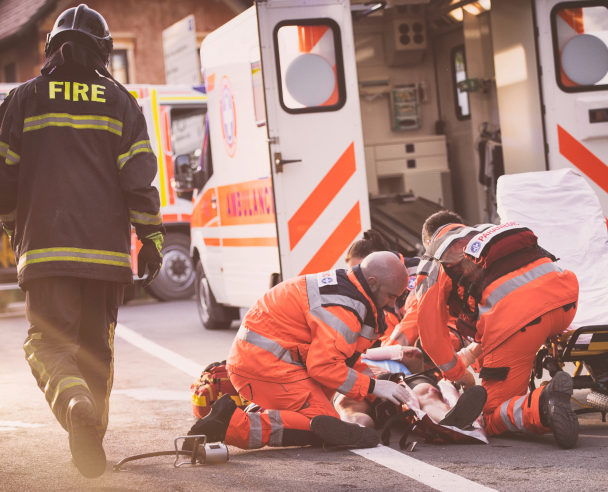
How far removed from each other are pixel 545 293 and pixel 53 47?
2574 mm

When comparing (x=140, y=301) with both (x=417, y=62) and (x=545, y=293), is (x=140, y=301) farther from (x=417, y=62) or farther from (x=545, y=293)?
(x=545, y=293)

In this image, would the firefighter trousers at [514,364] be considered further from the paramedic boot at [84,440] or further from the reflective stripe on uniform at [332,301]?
the paramedic boot at [84,440]

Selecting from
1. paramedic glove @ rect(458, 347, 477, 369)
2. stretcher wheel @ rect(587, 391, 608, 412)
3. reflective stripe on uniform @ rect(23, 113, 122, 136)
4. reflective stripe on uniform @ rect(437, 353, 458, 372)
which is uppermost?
reflective stripe on uniform @ rect(23, 113, 122, 136)

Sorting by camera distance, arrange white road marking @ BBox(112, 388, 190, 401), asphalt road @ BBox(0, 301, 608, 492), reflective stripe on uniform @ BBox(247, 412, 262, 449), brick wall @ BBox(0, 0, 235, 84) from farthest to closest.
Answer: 1. brick wall @ BBox(0, 0, 235, 84)
2. white road marking @ BBox(112, 388, 190, 401)
3. reflective stripe on uniform @ BBox(247, 412, 262, 449)
4. asphalt road @ BBox(0, 301, 608, 492)

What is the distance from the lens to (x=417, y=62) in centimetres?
967

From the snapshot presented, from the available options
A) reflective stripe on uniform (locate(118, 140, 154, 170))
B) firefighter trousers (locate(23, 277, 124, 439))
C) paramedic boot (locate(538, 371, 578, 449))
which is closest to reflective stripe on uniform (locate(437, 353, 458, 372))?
paramedic boot (locate(538, 371, 578, 449))

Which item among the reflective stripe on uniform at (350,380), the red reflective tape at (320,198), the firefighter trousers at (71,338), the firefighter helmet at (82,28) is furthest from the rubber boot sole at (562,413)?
the red reflective tape at (320,198)

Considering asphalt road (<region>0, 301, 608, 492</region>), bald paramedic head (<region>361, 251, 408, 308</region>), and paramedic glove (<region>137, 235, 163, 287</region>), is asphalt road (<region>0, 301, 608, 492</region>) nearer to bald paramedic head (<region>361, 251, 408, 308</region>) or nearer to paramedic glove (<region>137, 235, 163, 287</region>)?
bald paramedic head (<region>361, 251, 408, 308</region>)

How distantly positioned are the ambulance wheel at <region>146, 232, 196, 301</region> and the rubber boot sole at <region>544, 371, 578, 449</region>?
31.1ft

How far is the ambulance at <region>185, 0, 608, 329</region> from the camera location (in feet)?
22.3

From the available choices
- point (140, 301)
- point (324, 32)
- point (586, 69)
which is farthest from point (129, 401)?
point (140, 301)

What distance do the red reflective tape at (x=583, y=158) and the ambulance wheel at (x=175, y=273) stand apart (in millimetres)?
7396

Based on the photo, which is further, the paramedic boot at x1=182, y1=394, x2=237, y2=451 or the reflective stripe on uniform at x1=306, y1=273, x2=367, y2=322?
the reflective stripe on uniform at x1=306, y1=273, x2=367, y2=322

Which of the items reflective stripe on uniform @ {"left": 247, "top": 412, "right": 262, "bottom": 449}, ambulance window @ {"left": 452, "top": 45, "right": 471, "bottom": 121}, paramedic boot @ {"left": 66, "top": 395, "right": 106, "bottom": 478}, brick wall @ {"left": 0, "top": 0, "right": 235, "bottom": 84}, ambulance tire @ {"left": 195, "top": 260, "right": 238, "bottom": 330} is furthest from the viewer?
brick wall @ {"left": 0, "top": 0, "right": 235, "bottom": 84}
